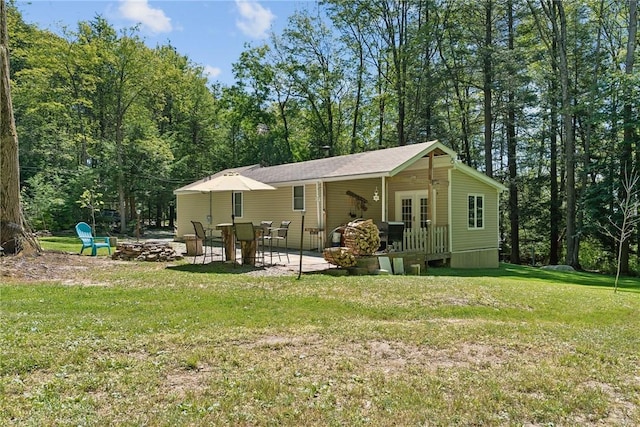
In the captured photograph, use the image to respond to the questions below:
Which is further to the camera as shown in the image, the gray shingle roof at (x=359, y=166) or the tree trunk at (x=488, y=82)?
the tree trunk at (x=488, y=82)

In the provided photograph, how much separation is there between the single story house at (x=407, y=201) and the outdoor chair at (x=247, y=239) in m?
3.03

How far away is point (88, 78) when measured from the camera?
81.8 feet

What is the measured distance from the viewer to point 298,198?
626 inches

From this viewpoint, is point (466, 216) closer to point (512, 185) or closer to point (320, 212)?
point (320, 212)

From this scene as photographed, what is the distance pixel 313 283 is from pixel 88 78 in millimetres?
22931

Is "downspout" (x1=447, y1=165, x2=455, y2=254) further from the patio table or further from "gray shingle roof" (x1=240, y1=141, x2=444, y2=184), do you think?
the patio table

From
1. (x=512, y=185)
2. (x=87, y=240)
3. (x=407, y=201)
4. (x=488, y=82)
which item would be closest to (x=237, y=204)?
(x=87, y=240)

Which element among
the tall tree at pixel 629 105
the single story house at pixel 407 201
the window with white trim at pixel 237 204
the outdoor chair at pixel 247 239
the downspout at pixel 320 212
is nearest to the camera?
the outdoor chair at pixel 247 239

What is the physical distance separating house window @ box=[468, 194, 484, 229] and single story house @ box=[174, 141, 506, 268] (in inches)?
Result: 1.3

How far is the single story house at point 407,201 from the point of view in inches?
527

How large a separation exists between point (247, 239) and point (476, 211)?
8.65 m

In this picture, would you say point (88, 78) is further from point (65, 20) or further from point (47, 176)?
point (47, 176)

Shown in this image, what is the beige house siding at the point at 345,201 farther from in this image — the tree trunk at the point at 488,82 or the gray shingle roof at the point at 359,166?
the tree trunk at the point at 488,82

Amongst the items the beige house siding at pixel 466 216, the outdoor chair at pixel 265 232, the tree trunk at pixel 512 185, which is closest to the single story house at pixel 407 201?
the beige house siding at pixel 466 216
